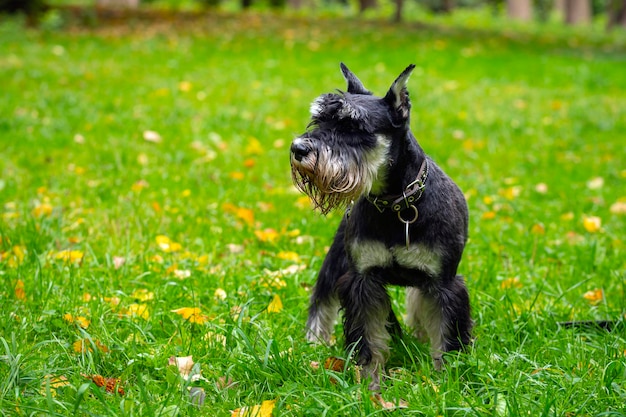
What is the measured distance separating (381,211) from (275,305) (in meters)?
1.05

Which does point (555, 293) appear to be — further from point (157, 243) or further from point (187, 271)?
point (157, 243)

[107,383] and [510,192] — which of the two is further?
[510,192]

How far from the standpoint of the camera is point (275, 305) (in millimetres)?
3930

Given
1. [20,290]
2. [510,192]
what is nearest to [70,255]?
[20,290]

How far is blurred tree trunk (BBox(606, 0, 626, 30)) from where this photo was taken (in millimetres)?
23445

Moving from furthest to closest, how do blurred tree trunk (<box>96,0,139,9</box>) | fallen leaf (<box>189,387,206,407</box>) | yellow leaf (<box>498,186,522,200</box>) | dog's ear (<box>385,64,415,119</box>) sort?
blurred tree trunk (<box>96,0,139,9</box>), yellow leaf (<box>498,186,522,200</box>), dog's ear (<box>385,64,415,119</box>), fallen leaf (<box>189,387,206,407</box>)

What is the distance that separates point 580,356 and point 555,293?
1.03 m

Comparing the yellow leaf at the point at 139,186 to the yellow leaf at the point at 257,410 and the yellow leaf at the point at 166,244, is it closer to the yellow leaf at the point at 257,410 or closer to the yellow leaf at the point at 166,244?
the yellow leaf at the point at 166,244

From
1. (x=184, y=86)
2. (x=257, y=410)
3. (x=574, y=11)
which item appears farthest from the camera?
(x=574, y=11)

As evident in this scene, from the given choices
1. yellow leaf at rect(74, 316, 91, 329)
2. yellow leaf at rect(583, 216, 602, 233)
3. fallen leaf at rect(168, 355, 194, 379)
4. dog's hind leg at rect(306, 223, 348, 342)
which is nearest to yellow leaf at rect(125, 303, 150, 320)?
yellow leaf at rect(74, 316, 91, 329)

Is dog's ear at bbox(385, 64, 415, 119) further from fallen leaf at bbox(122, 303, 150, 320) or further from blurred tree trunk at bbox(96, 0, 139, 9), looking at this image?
blurred tree trunk at bbox(96, 0, 139, 9)

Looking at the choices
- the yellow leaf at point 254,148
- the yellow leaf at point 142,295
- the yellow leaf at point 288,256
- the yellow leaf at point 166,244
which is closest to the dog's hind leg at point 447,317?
the yellow leaf at point 288,256

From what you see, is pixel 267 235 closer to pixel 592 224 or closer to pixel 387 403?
pixel 387 403

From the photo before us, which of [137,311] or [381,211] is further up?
[381,211]
